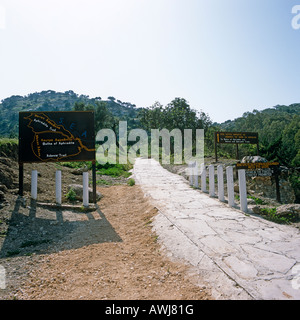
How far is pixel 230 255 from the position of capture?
3186mm

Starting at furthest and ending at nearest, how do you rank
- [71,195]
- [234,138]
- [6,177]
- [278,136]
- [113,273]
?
[278,136]
[234,138]
[71,195]
[6,177]
[113,273]

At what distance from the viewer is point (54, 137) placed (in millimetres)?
7348

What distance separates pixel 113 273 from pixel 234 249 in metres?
1.87

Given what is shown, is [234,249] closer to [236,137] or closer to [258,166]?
[258,166]

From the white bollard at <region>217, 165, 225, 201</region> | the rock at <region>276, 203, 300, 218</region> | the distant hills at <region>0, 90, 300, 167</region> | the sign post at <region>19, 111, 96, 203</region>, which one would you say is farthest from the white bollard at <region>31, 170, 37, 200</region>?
the distant hills at <region>0, 90, 300, 167</region>

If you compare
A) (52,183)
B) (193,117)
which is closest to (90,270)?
(52,183)

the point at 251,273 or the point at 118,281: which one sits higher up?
the point at 251,273

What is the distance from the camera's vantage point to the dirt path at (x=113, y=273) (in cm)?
261

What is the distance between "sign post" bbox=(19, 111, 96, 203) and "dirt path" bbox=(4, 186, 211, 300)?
3.28 meters

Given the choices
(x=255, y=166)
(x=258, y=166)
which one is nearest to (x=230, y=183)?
Result: (x=255, y=166)

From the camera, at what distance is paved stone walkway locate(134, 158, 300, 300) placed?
7.91 ft

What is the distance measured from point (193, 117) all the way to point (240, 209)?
2673 centimetres
